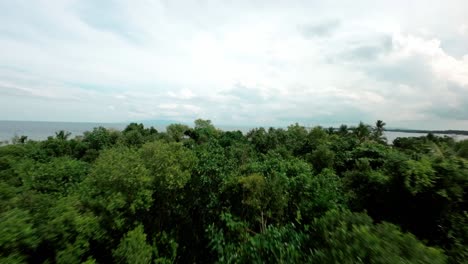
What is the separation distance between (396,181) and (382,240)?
18.9ft

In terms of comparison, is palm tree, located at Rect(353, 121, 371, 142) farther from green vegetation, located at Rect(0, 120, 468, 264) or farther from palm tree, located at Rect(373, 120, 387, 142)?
green vegetation, located at Rect(0, 120, 468, 264)

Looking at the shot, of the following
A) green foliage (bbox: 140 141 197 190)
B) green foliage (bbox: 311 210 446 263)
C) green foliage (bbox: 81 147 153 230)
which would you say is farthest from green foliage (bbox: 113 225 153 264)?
green foliage (bbox: 311 210 446 263)

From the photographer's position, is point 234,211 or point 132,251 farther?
point 234,211

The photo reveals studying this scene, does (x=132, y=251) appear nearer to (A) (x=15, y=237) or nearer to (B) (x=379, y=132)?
(A) (x=15, y=237)

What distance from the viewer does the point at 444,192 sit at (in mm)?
7531

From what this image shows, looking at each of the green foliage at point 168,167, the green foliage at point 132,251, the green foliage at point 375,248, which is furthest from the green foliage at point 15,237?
the green foliage at point 168,167

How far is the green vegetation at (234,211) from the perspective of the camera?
4.87 metres

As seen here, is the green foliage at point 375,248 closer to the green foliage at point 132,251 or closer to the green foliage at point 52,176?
the green foliage at point 132,251

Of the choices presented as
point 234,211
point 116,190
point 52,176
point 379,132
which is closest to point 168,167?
point 116,190

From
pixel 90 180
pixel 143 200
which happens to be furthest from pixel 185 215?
pixel 90 180

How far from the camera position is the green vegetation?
192 inches

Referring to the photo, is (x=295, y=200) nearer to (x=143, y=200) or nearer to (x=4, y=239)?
(x=143, y=200)

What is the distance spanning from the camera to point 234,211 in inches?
447

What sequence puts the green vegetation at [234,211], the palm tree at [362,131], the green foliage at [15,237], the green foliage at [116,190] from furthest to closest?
the palm tree at [362,131]
the green foliage at [116,190]
the green vegetation at [234,211]
the green foliage at [15,237]
